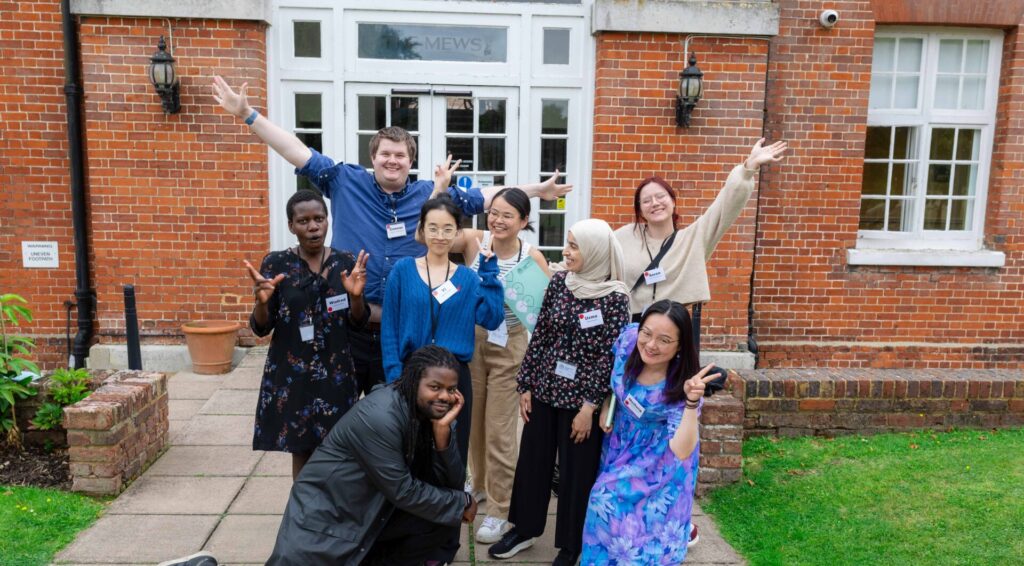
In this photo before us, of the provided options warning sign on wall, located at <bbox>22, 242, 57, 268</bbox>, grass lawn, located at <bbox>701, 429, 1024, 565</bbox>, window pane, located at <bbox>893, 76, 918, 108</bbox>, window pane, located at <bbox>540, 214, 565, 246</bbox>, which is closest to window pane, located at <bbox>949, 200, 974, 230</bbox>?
window pane, located at <bbox>893, 76, 918, 108</bbox>

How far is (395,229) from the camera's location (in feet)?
13.0

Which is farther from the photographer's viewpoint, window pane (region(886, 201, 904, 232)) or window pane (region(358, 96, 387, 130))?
window pane (region(886, 201, 904, 232))

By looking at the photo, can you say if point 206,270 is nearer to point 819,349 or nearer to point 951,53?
point 819,349

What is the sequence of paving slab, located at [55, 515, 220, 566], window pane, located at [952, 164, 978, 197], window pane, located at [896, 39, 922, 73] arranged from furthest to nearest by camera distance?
window pane, located at [952, 164, 978, 197], window pane, located at [896, 39, 922, 73], paving slab, located at [55, 515, 220, 566]

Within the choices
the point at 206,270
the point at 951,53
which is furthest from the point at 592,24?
the point at 206,270

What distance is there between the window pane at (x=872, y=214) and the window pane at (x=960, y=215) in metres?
0.75

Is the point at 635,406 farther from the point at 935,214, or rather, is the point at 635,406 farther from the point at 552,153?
the point at 935,214

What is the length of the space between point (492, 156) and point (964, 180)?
508 cm

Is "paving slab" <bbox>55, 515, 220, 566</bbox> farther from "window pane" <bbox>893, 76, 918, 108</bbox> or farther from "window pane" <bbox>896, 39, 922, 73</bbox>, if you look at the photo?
"window pane" <bbox>896, 39, 922, 73</bbox>

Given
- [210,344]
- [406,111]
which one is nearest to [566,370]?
[210,344]

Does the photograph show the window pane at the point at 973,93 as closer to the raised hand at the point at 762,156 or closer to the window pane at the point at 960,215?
the window pane at the point at 960,215

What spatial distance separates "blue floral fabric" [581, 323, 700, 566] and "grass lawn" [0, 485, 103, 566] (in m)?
2.74

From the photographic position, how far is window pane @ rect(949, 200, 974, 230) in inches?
306

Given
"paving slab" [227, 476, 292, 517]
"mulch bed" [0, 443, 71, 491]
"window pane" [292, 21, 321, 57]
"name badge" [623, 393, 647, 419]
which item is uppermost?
"window pane" [292, 21, 321, 57]
